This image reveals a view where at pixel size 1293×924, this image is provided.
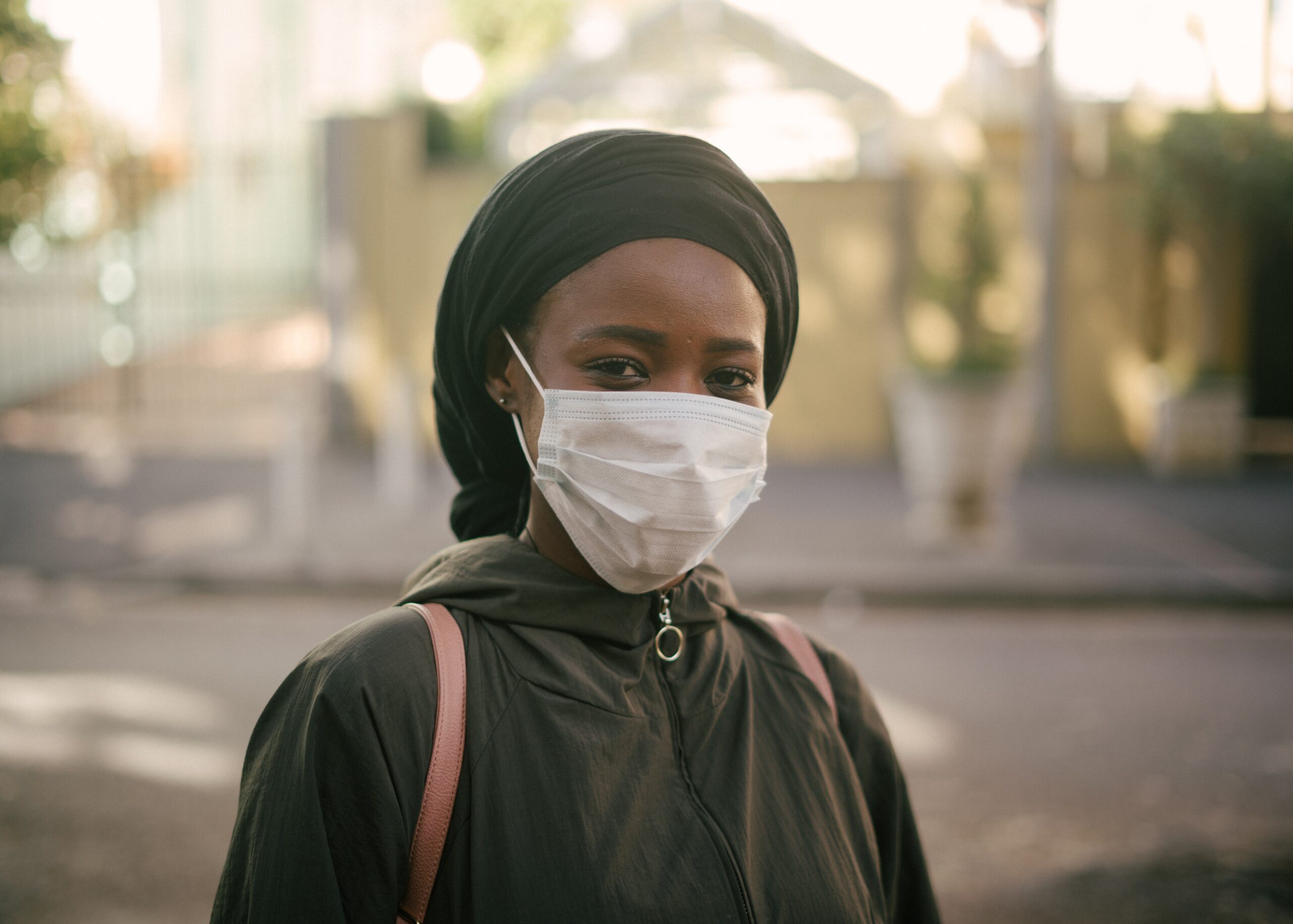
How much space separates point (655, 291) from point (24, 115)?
14.9 m

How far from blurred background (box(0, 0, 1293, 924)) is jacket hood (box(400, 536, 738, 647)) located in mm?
2704

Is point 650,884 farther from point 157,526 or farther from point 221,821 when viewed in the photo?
point 157,526

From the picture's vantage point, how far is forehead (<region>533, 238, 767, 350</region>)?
1.45 m

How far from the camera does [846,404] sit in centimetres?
1312

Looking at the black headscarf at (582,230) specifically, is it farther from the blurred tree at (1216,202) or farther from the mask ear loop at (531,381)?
the blurred tree at (1216,202)

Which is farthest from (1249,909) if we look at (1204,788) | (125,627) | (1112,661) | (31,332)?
(31,332)

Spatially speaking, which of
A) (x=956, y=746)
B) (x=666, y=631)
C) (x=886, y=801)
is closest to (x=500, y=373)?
(x=666, y=631)

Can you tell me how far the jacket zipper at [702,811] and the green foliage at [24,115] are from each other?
13.6 m

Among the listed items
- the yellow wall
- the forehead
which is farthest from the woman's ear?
the yellow wall

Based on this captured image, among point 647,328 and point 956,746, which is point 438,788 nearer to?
point 647,328

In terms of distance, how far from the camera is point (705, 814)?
1.40 metres

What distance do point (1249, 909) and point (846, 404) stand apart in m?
9.53

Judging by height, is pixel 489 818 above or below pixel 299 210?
below

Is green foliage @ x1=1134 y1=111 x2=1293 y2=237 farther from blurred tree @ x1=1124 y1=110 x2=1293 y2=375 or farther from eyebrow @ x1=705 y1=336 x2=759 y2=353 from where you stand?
eyebrow @ x1=705 y1=336 x2=759 y2=353
